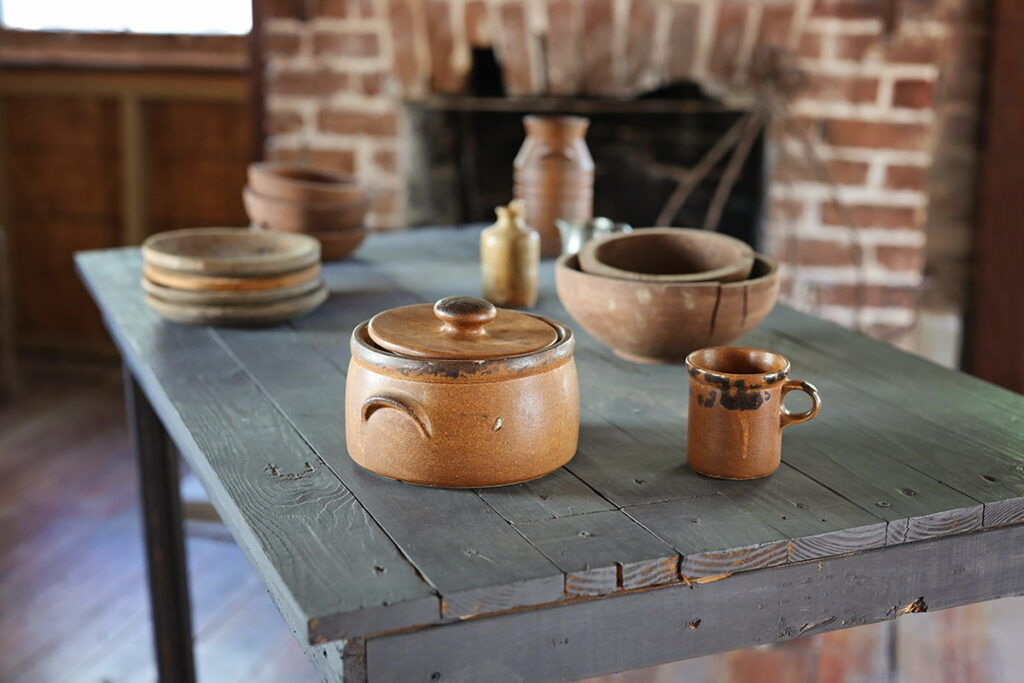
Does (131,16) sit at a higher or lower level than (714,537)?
higher

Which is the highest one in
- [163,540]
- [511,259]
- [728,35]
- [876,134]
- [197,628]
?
[728,35]

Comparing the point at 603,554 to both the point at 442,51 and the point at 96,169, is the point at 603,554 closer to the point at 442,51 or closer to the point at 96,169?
the point at 442,51

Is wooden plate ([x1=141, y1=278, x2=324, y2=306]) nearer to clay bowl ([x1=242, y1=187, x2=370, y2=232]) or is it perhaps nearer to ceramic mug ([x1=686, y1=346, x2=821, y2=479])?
clay bowl ([x1=242, y1=187, x2=370, y2=232])

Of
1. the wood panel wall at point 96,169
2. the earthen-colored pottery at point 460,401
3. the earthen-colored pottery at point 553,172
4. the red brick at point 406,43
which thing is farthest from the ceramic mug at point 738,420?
the wood panel wall at point 96,169

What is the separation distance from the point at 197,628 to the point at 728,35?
1.68 meters

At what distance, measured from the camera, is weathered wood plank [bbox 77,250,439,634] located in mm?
801

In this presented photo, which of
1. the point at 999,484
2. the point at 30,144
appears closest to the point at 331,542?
the point at 999,484

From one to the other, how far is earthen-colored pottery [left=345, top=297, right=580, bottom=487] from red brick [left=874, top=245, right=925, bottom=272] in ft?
5.85

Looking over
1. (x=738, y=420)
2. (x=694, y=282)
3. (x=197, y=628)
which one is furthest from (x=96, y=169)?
(x=738, y=420)

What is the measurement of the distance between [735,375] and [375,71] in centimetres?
188

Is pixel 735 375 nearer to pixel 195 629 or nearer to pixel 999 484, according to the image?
pixel 999 484

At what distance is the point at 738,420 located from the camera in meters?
1.01

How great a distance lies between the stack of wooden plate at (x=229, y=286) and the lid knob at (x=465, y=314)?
535 millimetres

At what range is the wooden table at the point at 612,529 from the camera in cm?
83
